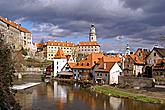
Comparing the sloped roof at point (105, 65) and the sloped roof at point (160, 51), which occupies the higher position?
the sloped roof at point (160, 51)

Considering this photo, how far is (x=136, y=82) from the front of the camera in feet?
129

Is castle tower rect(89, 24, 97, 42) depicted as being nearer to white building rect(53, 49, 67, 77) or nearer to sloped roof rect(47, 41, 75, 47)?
sloped roof rect(47, 41, 75, 47)

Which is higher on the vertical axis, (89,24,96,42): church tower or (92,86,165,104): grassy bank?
(89,24,96,42): church tower

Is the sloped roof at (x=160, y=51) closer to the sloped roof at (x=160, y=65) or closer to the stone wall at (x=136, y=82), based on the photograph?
the sloped roof at (x=160, y=65)

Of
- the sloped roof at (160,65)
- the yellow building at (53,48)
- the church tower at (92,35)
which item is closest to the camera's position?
the sloped roof at (160,65)

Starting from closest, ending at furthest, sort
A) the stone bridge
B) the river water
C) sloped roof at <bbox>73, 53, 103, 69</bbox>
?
the river water, sloped roof at <bbox>73, 53, 103, 69</bbox>, the stone bridge

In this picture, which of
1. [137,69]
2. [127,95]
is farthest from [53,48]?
[127,95]

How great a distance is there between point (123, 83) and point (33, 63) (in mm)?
41858

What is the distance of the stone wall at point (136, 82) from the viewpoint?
125 feet

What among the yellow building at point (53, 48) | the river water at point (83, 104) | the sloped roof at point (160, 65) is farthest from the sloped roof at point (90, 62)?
the yellow building at point (53, 48)

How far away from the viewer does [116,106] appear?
27.6 meters

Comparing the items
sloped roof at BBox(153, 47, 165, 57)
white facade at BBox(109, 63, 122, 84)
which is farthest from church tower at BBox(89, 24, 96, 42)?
white facade at BBox(109, 63, 122, 84)

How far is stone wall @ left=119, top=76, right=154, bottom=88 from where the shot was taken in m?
38.0

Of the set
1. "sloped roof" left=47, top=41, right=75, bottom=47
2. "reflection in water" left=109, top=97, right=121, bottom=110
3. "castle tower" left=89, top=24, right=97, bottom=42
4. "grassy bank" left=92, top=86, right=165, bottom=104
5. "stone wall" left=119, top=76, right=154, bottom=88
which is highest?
"castle tower" left=89, top=24, right=97, bottom=42
